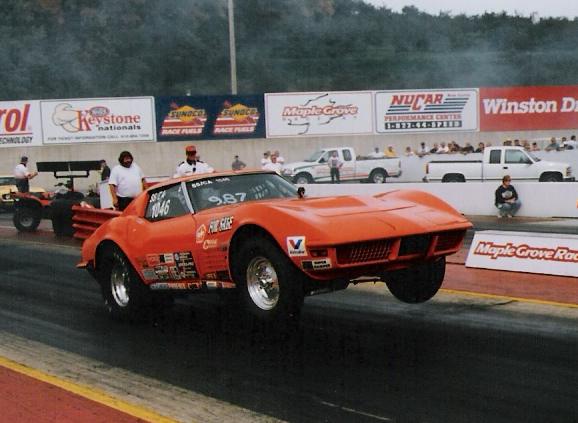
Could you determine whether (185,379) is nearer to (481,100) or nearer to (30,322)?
(30,322)

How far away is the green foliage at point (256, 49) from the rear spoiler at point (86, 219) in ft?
132

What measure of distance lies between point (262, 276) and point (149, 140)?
103 feet

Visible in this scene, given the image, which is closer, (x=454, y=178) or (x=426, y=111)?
(x=454, y=178)

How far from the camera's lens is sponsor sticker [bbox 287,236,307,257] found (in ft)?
21.1

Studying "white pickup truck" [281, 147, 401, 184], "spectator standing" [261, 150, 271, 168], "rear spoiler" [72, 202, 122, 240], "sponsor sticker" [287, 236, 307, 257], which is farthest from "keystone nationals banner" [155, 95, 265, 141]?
"sponsor sticker" [287, 236, 307, 257]

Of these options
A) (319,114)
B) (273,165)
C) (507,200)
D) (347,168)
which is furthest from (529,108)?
(507,200)

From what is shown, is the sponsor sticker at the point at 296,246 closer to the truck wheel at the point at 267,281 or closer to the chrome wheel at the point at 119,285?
the truck wheel at the point at 267,281

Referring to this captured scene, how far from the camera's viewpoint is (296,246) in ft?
21.2

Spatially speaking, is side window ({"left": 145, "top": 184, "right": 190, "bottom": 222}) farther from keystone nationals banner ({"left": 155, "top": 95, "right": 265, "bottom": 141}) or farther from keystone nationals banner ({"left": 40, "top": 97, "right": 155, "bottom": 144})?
keystone nationals banner ({"left": 155, "top": 95, "right": 265, "bottom": 141})

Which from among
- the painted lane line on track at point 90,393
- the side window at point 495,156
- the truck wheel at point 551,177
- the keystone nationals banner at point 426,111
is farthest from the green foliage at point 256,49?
the painted lane line on track at point 90,393

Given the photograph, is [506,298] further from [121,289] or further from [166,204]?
[121,289]

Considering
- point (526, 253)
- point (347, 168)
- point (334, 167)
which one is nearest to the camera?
point (526, 253)

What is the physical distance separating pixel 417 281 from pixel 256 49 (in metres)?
57.8

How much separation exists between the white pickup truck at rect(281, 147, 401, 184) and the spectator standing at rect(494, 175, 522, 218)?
1260 cm
